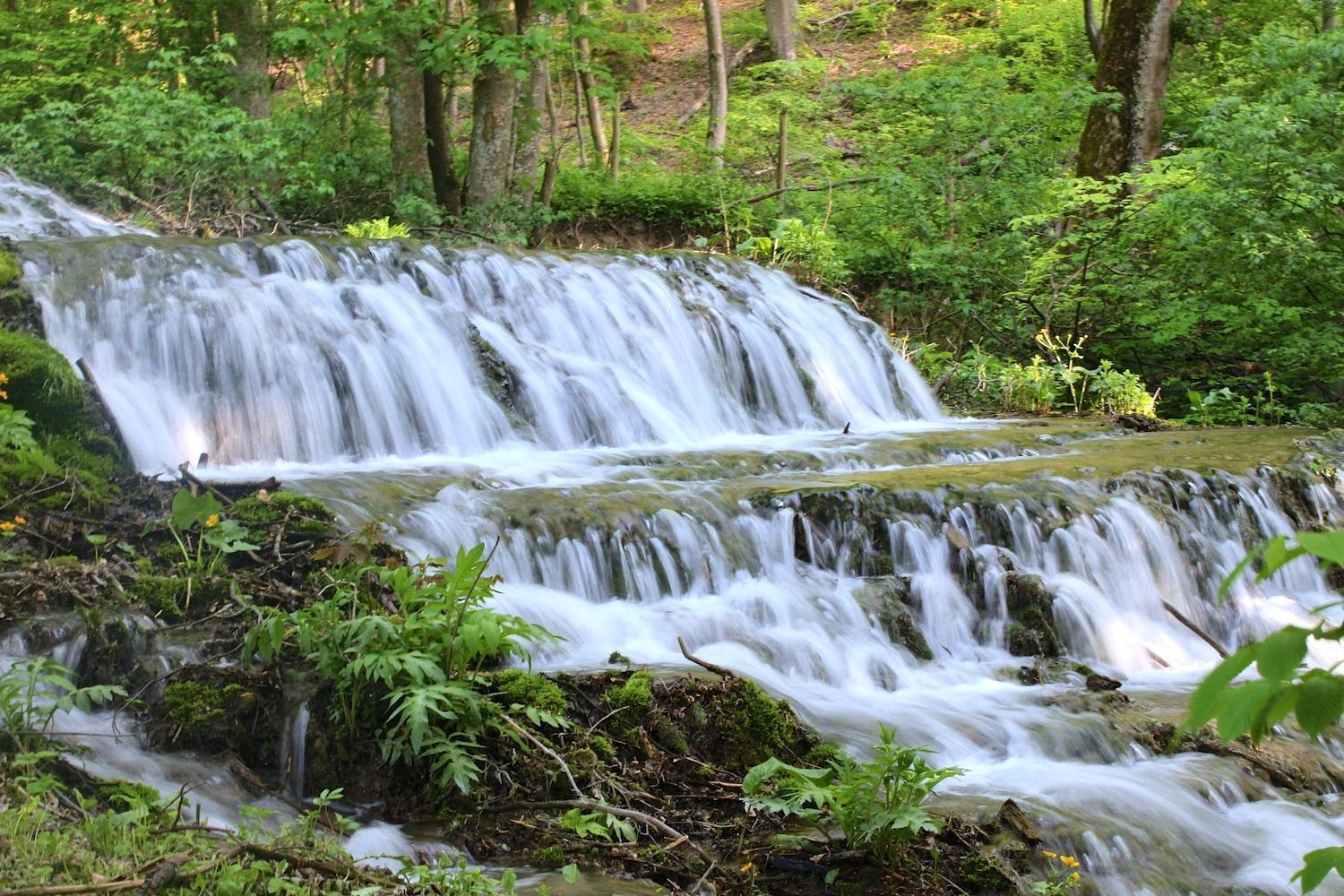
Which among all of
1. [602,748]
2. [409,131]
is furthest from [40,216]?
[602,748]

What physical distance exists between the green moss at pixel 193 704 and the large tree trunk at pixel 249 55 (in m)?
12.1

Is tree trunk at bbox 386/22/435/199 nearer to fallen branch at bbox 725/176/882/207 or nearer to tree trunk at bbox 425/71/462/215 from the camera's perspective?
tree trunk at bbox 425/71/462/215

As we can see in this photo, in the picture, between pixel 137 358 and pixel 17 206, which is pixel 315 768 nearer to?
pixel 137 358

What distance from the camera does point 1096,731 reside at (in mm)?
4836

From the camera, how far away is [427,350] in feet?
29.1

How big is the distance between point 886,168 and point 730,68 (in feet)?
36.0

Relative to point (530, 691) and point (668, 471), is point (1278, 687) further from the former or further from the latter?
point (668, 471)

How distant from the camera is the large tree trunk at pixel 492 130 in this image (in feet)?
42.8

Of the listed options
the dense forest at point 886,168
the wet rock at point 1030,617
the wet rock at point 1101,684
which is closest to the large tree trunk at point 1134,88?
the dense forest at point 886,168

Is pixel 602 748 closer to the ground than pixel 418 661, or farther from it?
closer to the ground

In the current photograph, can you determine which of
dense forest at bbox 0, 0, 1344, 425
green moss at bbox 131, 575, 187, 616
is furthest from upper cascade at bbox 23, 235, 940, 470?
green moss at bbox 131, 575, 187, 616

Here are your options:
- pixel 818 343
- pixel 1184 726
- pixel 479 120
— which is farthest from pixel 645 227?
pixel 1184 726

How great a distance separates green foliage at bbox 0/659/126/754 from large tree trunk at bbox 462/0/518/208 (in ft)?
33.1

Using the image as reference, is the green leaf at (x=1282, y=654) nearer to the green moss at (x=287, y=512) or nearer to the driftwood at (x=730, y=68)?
the green moss at (x=287, y=512)
